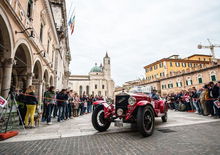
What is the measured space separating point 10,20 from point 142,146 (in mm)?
7723

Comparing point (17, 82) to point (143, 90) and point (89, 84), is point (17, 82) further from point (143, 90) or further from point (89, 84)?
point (89, 84)

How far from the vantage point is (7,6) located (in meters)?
5.76

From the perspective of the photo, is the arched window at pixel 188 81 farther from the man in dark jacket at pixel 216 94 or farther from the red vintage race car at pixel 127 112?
the red vintage race car at pixel 127 112

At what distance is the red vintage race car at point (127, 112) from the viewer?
4.13m

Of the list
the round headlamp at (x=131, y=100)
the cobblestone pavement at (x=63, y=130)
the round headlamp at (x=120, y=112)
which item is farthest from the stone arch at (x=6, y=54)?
the round headlamp at (x=131, y=100)

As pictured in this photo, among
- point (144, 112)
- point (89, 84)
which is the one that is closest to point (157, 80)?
point (144, 112)

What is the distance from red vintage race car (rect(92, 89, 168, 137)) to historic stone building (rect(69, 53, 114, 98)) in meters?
72.6

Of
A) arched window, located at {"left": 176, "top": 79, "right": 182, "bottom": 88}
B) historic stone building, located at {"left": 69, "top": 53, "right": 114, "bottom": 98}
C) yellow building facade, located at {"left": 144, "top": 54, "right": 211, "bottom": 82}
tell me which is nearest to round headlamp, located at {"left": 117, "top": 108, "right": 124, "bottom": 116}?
arched window, located at {"left": 176, "top": 79, "right": 182, "bottom": 88}

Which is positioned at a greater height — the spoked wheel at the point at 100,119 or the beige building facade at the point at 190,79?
the beige building facade at the point at 190,79

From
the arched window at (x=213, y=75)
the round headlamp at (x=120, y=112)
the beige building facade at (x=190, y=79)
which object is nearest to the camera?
the round headlamp at (x=120, y=112)

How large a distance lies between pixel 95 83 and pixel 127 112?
74972 millimetres

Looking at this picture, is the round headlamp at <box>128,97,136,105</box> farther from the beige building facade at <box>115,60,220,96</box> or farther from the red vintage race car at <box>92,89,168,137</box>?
the beige building facade at <box>115,60,220,96</box>

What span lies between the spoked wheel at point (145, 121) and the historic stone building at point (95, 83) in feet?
240

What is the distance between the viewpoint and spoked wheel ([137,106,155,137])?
3.89m
